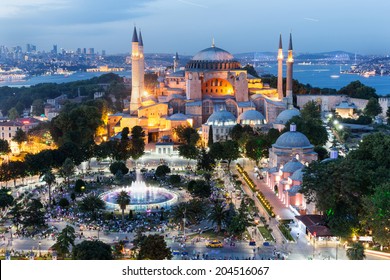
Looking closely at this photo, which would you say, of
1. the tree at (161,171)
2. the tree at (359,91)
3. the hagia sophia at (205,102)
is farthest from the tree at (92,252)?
the tree at (359,91)

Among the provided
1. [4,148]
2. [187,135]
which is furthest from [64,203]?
[187,135]

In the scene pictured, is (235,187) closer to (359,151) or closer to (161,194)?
(161,194)

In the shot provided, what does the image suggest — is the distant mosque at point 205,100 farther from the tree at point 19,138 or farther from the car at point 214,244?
the car at point 214,244

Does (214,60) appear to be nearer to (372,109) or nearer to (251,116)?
(251,116)

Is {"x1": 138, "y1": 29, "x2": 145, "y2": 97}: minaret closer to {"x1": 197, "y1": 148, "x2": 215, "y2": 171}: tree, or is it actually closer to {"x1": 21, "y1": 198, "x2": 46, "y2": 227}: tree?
{"x1": 197, "y1": 148, "x2": 215, "y2": 171}: tree

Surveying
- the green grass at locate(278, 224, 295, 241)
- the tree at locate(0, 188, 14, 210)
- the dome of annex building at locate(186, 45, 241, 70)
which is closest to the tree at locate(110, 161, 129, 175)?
the tree at locate(0, 188, 14, 210)

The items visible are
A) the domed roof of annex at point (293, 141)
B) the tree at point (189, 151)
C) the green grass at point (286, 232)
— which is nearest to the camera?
the green grass at point (286, 232)
